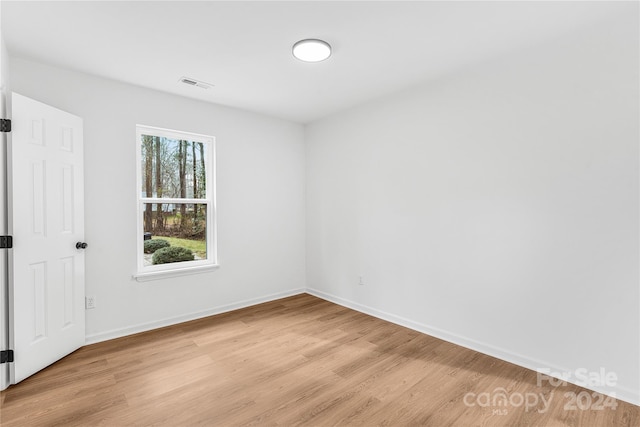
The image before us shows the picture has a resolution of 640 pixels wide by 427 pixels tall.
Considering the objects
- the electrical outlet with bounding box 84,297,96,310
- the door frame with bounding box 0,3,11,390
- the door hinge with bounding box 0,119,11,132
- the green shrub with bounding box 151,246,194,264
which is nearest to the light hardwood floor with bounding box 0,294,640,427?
the door frame with bounding box 0,3,11,390

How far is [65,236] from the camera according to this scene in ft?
8.67

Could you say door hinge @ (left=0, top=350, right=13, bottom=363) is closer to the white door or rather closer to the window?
the white door

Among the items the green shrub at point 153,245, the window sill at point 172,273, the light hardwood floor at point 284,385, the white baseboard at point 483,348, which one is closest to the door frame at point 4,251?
the light hardwood floor at point 284,385

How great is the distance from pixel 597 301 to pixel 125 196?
13.9 feet

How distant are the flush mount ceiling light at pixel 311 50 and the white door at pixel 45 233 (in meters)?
2.11

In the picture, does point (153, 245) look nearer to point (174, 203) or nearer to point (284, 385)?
point (174, 203)

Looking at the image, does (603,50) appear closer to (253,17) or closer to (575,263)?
(575,263)

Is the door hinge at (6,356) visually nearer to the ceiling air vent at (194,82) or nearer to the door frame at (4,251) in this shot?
the door frame at (4,251)

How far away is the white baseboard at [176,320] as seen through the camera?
3.00 m

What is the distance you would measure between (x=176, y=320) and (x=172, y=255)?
748 mm

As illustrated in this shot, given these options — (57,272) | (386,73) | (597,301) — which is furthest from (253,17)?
(597,301)

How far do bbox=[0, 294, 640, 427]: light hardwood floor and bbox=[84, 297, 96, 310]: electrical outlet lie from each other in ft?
1.21

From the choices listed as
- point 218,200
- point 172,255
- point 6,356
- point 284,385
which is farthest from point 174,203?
point 284,385

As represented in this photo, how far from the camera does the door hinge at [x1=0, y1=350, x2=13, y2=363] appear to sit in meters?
2.18
